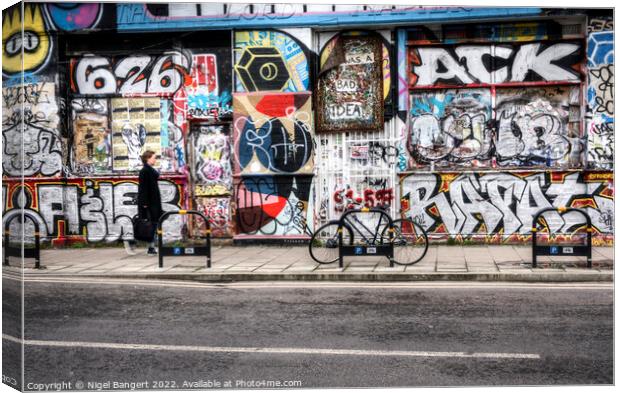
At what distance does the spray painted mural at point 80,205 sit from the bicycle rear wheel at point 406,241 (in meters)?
2.50

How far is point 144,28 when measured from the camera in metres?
5.06

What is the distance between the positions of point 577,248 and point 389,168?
1.94 metres

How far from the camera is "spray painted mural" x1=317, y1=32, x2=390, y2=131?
5762 mm

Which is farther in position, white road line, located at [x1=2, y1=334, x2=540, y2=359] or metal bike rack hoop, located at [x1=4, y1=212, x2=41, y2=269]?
white road line, located at [x1=2, y1=334, x2=540, y2=359]

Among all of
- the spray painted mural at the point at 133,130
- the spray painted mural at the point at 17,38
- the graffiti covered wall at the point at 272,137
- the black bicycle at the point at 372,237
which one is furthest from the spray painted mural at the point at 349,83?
the spray painted mural at the point at 17,38

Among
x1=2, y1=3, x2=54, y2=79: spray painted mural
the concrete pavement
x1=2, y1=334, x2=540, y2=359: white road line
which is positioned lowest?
x1=2, y1=334, x2=540, y2=359: white road line

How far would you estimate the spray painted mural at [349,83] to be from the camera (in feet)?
18.9

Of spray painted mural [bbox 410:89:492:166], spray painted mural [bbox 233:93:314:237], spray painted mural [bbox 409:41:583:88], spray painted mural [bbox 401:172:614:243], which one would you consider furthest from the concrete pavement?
spray painted mural [bbox 409:41:583:88]

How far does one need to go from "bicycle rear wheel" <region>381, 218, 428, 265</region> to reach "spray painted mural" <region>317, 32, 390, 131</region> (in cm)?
105

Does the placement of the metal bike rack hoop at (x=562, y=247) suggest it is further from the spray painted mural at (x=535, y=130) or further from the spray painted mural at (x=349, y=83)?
the spray painted mural at (x=349, y=83)

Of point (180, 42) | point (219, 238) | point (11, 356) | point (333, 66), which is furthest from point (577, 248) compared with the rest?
point (11, 356)

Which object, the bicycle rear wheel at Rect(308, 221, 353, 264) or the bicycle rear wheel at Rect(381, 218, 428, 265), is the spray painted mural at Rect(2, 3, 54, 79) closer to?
the bicycle rear wheel at Rect(308, 221, 353, 264)

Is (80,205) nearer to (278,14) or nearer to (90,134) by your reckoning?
(90,134)

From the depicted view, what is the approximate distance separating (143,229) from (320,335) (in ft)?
8.07
